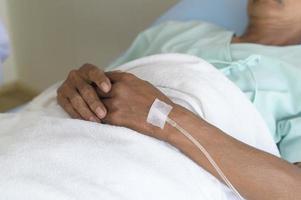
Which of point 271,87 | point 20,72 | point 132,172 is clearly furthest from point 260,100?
point 20,72

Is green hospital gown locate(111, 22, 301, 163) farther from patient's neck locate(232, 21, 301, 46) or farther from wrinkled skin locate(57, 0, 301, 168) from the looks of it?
wrinkled skin locate(57, 0, 301, 168)

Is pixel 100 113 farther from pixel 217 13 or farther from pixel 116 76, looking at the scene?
pixel 217 13

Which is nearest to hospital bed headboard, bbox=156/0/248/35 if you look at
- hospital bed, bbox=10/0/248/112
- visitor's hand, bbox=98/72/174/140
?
hospital bed, bbox=10/0/248/112

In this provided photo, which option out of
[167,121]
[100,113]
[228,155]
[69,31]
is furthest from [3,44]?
[69,31]

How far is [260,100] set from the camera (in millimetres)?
1289

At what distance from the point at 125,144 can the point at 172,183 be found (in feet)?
0.37

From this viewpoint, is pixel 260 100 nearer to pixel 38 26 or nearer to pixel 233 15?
pixel 233 15

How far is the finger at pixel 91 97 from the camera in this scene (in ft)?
3.57

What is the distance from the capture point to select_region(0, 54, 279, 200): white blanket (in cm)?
88

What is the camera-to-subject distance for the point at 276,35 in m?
1.48

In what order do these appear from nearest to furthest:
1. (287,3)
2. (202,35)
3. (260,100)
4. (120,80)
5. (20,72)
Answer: (120,80), (260,100), (287,3), (202,35), (20,72)

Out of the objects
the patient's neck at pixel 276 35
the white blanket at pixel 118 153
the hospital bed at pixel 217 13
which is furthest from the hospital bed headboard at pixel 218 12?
the white blanket at pixel 118 153

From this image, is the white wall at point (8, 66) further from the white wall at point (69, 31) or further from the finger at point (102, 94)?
the finger at point (102, 94)

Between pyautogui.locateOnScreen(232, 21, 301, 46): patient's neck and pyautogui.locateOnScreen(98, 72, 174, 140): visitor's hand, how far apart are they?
502mm
